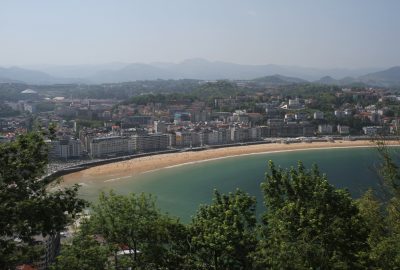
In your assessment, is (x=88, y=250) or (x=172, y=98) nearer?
(x=88, y=250)

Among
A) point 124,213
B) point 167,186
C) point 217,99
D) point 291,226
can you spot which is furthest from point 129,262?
point 217,99

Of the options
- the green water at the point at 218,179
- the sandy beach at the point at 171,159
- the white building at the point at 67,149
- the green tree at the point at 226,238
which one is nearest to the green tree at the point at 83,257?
the green tree at the point at 226,238

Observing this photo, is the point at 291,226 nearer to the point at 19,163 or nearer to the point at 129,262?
the point at 129,262

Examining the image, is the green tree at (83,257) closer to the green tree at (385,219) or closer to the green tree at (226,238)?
the green tree at (226,238)

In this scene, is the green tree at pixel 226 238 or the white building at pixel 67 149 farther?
the white building at pixel 67 149

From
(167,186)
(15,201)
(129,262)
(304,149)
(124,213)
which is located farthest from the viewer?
(304,149)

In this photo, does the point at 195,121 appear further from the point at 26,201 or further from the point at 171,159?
the point at 26,201

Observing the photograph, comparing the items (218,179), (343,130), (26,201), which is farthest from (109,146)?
(26,201)
